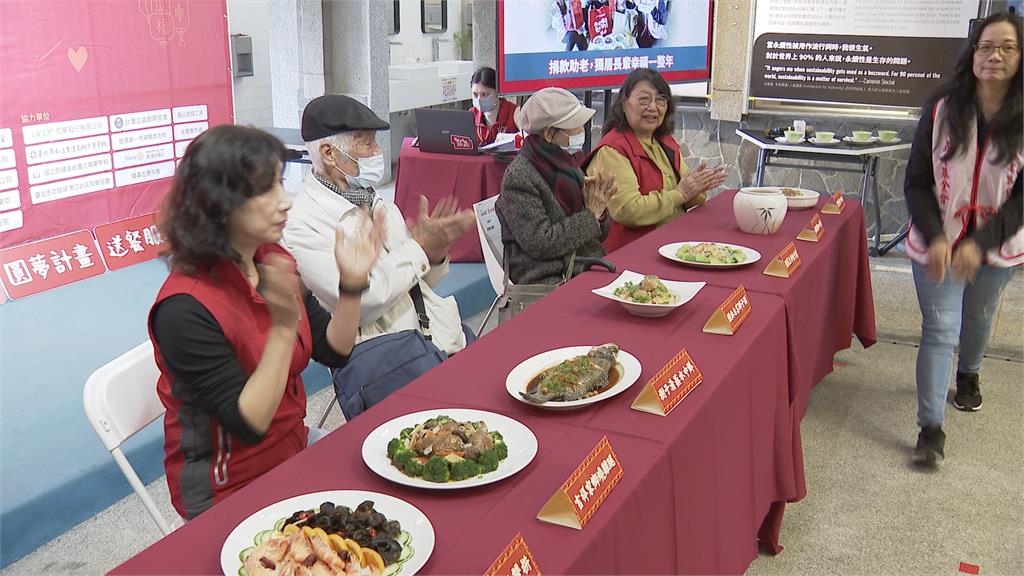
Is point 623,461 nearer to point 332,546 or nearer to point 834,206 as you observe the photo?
point 332,546

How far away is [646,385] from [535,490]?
34 cm

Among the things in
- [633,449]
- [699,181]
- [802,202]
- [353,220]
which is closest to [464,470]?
[633,449]

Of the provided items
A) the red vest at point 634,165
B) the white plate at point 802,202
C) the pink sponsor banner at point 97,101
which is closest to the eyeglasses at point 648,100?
the red vest at point 634,165

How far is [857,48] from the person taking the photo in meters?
5.50

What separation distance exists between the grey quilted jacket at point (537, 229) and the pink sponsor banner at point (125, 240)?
43.5 inches

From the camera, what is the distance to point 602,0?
4605mm

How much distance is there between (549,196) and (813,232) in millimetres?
847

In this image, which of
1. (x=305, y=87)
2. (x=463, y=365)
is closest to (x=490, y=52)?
(x=305, y=87)

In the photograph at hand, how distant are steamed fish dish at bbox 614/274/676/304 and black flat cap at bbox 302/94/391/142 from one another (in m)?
0.75

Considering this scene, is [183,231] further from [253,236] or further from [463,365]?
[463,365]

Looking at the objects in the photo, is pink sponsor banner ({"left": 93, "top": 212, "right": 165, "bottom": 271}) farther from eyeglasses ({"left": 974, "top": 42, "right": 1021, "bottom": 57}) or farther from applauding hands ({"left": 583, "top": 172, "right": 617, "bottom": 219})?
eyeglasses ({"left": 974, "top": 42, "right": 1021, "bottom": 57})

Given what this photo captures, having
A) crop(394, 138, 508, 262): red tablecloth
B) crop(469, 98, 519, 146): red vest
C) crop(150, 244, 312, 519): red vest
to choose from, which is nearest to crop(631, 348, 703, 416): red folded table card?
crop(150, 244, 312, 519): red vest

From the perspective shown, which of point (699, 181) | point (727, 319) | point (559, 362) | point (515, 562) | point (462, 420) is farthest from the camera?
point (699, 181)

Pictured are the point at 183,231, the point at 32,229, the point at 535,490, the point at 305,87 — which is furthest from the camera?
the point at 305,87
